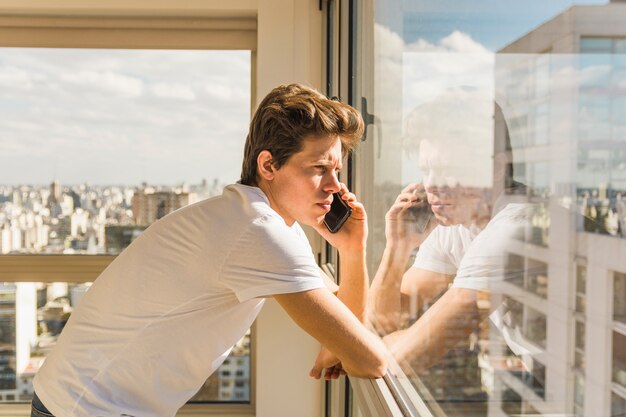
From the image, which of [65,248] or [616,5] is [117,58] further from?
[616,5]

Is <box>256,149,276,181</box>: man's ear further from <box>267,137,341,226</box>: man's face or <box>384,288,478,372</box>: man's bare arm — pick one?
<box>384,288,478,372</box>: man's bare arm

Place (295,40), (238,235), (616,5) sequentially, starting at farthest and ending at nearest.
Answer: (295,40)
(238,235)
(616,5)

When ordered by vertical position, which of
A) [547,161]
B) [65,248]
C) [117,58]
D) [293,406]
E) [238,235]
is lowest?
[293,406]

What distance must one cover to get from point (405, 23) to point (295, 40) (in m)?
1.84

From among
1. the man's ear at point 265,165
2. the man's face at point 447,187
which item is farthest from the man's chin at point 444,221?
the man's ear at point 265,165

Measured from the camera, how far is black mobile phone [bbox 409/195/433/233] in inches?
45.5

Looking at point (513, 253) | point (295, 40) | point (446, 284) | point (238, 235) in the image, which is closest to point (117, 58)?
point (295, 40)

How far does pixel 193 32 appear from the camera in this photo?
3332 mm

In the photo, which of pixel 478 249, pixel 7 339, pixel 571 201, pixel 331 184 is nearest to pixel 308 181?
pixel 331 184

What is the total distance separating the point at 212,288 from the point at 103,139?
238 cm

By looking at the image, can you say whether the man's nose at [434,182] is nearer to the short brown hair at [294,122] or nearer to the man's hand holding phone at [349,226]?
the short brown hair at [294,122]

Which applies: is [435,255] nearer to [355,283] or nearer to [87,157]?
[355,283]

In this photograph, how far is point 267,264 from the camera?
1173 mm

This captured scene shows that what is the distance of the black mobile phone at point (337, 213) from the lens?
1.52 m
